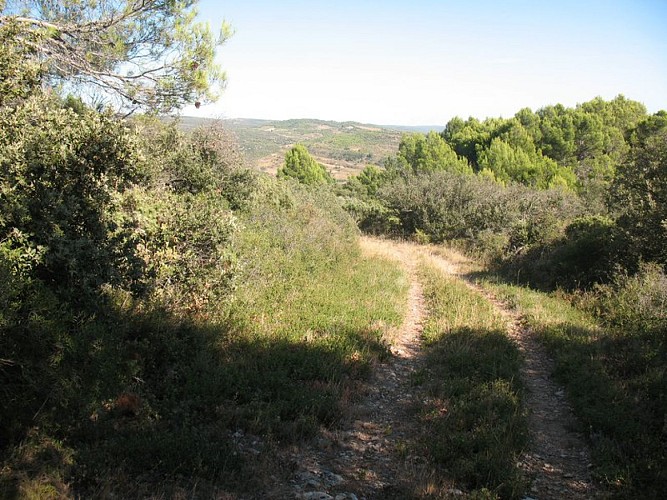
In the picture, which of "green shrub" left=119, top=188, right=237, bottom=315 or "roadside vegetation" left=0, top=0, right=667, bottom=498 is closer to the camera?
"roadside vegetation" left=0, top=0, right=667, bottom=498

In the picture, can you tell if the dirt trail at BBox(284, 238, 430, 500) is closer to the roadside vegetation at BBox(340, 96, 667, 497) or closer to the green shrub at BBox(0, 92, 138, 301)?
the roadside vegetation at BBox(340, 96, 667, 497)

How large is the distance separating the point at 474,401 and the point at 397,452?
1.54 meters

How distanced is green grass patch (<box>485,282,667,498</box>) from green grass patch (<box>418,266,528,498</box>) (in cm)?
79

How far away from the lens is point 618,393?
18.8 feet

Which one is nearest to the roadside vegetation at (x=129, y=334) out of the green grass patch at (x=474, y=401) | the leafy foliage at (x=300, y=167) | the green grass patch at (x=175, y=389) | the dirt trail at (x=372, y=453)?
the green grass patch at (x=175, y=389)

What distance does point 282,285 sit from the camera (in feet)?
31.3

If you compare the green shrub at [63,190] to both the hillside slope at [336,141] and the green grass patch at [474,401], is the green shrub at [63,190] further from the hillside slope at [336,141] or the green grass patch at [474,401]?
the hillside slope at [336,141]

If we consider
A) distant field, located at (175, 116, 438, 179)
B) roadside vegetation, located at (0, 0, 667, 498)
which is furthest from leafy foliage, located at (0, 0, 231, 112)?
distant field, located at (175, 116, 438, 179)

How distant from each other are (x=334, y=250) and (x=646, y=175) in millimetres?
9158

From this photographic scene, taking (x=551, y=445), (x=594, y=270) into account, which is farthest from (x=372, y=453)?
(x=594, y=270)

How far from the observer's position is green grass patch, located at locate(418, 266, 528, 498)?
14.4ft

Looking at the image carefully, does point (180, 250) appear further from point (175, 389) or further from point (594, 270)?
point (594, 270)

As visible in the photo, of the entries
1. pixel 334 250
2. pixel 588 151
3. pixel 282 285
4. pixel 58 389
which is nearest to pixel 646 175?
pixel 334 250

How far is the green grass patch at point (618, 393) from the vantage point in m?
4.32
